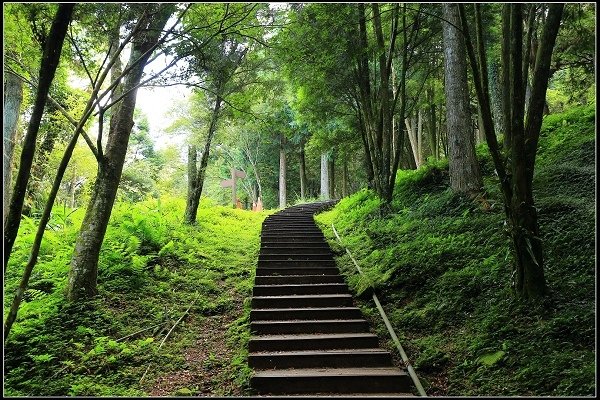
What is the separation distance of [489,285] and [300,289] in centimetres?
337

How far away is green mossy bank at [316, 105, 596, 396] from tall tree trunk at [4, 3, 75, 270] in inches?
170

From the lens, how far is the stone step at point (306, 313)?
258 inches

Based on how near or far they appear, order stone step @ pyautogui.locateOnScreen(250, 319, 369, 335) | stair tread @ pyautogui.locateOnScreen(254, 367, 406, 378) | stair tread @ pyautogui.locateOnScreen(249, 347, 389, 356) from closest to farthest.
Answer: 1. stair tread @ pyautogui.locateOnScreen(254, 367, 406, 378)
2. stair tread @ pyautogui.locateOnScreen(249, 347, 389, 356)
3. stone step @ pyautogui.locateOnScreen(250, 319, 369, 335)

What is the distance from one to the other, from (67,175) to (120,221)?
13.3m

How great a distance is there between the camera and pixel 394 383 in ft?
15.1

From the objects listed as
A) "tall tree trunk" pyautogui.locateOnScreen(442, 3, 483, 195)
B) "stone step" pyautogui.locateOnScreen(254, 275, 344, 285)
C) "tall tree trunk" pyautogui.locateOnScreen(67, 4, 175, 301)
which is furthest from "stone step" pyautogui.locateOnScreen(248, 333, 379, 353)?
"tall tree trunk" pyautogui.locateOnScreen(442, 3, 483, 195)

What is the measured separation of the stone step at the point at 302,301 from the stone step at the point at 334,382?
234 centimetres

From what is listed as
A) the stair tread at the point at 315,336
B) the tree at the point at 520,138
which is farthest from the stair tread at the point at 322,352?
the tree at the point at 520,138

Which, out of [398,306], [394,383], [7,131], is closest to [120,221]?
[7,131]

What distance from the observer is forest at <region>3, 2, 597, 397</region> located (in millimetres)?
4305

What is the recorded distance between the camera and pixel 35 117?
3.40 metres

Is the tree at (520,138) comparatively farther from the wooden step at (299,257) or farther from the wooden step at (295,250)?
the wooden step at (295,250)

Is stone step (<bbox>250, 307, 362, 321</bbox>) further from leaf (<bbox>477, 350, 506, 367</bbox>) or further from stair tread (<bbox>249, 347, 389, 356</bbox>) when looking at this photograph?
leaf (<bbox>477, 350, 506, 367</bbox>)

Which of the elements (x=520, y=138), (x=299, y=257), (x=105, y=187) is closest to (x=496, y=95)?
(x=299, y=257)
